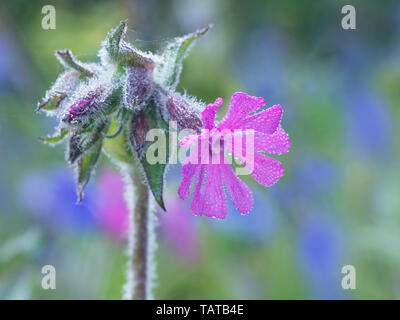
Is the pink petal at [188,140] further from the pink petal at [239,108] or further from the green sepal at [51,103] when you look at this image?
the green sepal at [51,103]

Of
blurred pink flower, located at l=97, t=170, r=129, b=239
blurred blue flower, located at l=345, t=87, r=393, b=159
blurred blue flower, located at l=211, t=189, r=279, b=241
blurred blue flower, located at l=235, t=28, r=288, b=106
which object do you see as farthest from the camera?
blurred blue flower, located at l=345, t=87, r=393, b=159

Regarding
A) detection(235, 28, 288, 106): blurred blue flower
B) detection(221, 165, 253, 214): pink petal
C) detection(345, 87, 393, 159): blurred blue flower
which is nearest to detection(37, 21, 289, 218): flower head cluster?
detection(221, 165, 253, 214): pink petal

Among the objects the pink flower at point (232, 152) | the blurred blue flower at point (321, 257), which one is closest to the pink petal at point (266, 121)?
the pink flower at point (232, 152)

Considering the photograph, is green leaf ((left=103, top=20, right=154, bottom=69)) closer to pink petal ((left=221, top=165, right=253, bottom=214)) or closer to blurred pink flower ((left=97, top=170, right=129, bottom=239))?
pink petal ((left=221, top=165, right=253, bottom=214))

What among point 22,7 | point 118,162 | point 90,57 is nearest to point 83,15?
point 22,7

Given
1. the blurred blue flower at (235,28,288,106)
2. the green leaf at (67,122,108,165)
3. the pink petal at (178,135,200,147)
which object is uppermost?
the blurred blue flower at (235,28,288,106)

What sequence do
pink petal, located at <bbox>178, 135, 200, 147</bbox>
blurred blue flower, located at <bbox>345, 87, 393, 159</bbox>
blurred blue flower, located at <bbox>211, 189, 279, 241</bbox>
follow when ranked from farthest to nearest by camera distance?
blurred blue flower, located at <bbox>345, 87, 393, 159</bbox>, blurred blue flower, located at <bbox>211, 189, 279, 241</bbox>, pink petal, located at <bbox>178, 135, 200, 147</bbox>

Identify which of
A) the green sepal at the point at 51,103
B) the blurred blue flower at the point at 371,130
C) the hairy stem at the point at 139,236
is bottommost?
the hairy stem at the point at 139,236

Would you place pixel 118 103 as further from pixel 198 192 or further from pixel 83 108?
pixel 198 192
